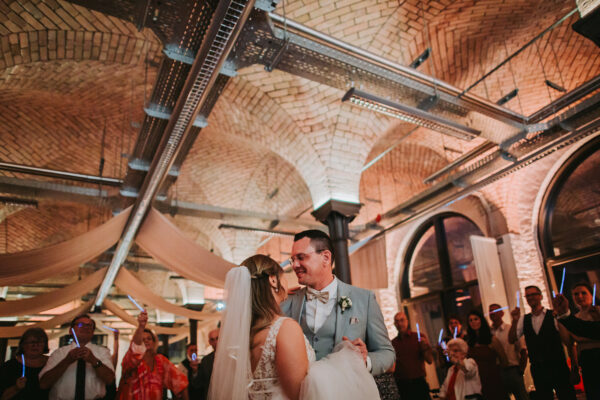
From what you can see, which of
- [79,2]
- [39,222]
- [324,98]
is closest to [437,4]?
[324,98]

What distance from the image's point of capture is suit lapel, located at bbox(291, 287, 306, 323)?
220 centimetres

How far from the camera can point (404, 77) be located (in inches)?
188

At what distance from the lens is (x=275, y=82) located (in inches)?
243

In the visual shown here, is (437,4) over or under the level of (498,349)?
over

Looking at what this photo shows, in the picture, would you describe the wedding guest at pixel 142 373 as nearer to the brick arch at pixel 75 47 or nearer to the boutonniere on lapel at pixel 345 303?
the boutonniere on lapel at pixel 345 303

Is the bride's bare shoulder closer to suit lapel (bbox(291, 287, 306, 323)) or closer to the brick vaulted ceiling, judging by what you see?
suit lapel (bbox(291, 287, 306, 323))

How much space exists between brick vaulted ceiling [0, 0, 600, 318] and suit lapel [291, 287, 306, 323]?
263 centimetres

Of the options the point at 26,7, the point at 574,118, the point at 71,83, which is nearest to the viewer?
the point at 26,7

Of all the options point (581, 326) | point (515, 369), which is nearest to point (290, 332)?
point (581, 326)

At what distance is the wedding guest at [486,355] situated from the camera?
13.1 feet

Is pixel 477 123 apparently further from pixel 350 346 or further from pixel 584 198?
pixel 350 346

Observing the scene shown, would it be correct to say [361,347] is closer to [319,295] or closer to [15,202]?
[319,295]

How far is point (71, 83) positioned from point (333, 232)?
447 centimetres

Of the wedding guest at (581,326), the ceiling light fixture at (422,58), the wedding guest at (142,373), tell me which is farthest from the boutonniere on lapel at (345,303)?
the ceiling light fixture at (422,58)
